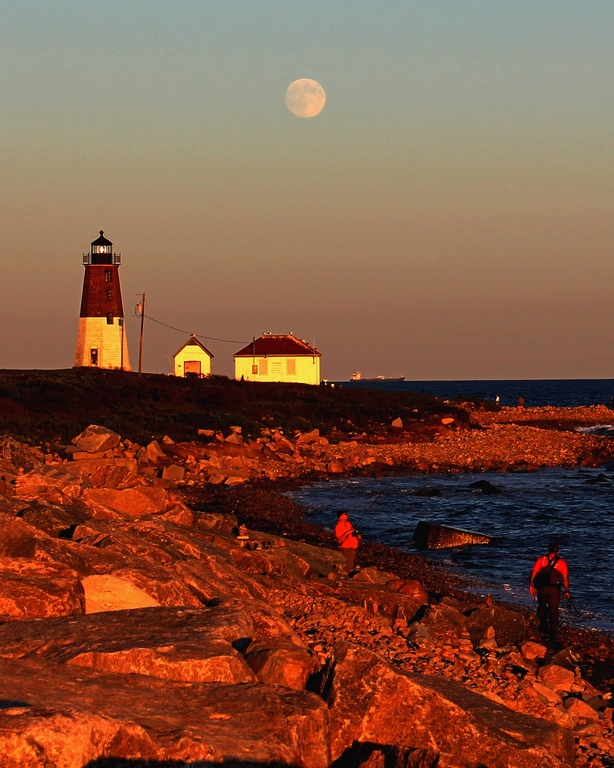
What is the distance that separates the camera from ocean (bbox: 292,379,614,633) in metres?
19.5

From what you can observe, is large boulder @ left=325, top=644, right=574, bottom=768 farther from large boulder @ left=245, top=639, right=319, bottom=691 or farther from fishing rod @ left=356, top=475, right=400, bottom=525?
fishing rod @ left=356, top=475, right=400, bottom=525

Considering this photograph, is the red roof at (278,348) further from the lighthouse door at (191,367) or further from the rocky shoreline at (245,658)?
the rocky shoreline at (245,658)

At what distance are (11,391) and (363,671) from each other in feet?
150

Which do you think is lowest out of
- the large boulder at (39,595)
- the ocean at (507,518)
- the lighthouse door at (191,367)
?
the ocean at (507,518)

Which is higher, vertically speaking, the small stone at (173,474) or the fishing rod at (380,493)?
the small stone at (173,474)

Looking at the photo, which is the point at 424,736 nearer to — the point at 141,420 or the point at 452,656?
the point at 452,656

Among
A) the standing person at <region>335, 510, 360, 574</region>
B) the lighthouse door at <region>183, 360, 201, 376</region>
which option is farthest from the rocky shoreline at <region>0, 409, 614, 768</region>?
the lighthouse door at <region>183, 360, 201, 376</region>

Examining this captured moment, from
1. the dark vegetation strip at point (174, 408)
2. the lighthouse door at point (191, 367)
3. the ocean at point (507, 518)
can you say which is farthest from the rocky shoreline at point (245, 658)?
the lighthouse door at point (191, 367)

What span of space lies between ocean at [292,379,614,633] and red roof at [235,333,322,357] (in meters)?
45.0

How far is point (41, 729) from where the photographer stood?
5.61 m

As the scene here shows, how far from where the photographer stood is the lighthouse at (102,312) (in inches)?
2857

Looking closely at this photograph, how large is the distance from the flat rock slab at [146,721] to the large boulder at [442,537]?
53.6 ft

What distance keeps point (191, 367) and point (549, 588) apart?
69.3m

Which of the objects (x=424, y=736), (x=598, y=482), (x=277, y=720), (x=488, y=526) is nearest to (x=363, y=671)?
(x=424, y=736)
